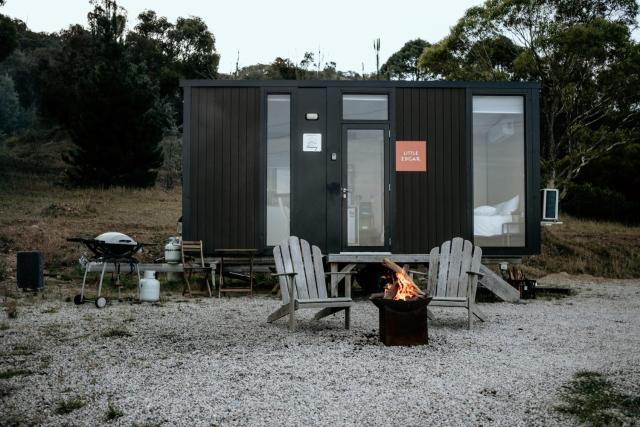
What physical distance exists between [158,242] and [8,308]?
6.51m

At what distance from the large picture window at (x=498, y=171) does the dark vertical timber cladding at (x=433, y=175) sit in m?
0.22

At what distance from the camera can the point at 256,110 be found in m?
9.34

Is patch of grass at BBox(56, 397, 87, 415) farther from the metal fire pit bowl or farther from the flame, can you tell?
the flame

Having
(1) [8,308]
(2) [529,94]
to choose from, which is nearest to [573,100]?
(2) [529,94]

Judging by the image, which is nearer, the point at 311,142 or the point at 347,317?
the point at 347,317

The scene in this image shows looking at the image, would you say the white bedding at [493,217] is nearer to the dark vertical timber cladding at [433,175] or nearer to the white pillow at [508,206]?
the white pillow at [508,206]

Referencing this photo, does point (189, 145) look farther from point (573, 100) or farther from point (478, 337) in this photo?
point (573, 100)

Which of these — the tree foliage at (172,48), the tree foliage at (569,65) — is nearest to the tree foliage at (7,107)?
the tree foliage at (172,48)

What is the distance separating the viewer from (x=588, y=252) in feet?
49.2

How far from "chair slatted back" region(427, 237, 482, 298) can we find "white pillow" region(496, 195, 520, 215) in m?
2.52

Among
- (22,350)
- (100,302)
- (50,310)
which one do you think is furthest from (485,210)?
(22,350)

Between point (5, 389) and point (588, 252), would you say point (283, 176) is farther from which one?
point (588, 252)

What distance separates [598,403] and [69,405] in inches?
115

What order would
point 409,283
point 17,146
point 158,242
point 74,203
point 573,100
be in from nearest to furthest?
point 409,283 → point 158,242 → point 74,203 → point 573,100 → point 17,146
